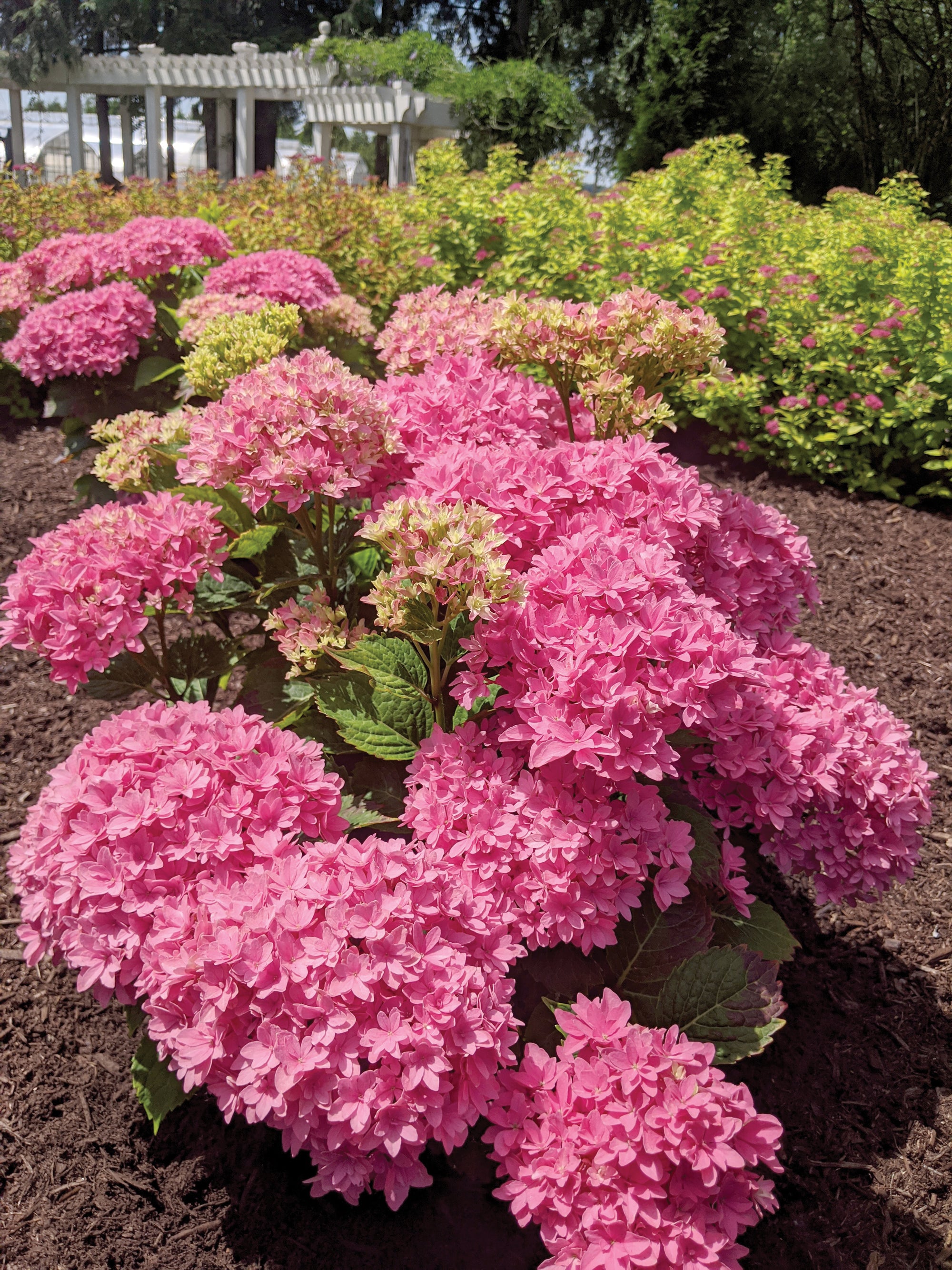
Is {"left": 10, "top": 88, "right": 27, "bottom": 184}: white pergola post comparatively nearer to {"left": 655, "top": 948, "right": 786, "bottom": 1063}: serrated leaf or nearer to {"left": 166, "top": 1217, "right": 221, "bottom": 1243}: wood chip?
{"left": 166, "top": 1217, "right": 221, "bottom": 1243}: wood chip

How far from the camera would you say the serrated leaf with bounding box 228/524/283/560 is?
6.97ft

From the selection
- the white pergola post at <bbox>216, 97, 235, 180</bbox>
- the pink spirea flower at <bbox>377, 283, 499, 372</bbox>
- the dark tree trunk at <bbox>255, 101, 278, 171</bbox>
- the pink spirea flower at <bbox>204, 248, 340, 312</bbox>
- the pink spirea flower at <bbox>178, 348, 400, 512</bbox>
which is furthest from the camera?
the white pergola post at <bbox>216, 97, 235, 180</bbox>

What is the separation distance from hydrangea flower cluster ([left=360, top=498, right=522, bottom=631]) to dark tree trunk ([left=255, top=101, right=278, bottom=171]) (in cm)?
2301

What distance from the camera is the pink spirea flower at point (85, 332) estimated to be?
135 inches

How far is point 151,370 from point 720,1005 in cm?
315

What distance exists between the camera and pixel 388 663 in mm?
1734

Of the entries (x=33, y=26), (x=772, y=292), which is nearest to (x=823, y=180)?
(x=772, y=292)

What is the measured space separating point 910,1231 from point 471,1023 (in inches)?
50.1

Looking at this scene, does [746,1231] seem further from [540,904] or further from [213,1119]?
[213,1119]

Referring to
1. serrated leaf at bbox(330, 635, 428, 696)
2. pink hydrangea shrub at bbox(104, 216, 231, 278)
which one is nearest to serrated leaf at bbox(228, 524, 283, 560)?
serrated leaf at bbox(330, 635, 428, 696)

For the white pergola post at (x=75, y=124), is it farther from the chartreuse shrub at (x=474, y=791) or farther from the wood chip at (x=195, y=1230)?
the wood chip at (x=195, y=1230)

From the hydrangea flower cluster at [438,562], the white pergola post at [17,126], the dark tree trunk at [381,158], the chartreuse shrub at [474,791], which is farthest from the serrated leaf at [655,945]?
the white pergola post at [17,126]

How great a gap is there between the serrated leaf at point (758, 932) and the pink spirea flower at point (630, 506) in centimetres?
62

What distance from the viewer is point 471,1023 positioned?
Result: 1273 millimetres
